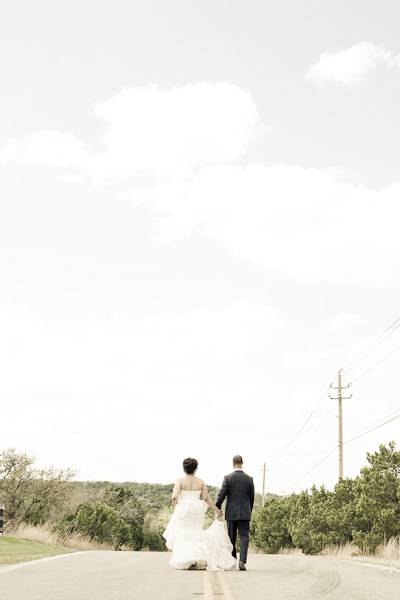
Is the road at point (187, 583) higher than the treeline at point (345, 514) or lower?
lower

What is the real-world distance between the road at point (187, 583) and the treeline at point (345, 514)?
46.0 ft

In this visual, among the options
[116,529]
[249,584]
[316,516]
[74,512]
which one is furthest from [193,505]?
[116,529]

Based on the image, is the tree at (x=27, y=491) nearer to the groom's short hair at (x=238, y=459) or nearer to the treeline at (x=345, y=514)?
the treeline at (x=345, y=514)

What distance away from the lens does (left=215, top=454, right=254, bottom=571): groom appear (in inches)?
610

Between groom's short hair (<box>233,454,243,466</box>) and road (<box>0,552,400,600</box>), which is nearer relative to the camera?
road (<box>0,552,400,600</box>)

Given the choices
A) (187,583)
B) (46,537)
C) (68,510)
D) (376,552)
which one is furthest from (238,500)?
(68,510)

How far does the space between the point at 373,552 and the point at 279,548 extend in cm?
2456

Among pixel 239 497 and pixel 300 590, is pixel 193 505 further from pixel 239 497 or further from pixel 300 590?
pixel 300 590

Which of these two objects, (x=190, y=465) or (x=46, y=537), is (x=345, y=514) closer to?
(x=46, y=537)

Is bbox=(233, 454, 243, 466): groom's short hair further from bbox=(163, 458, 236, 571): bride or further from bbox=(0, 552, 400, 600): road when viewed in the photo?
bbox=(0, 552, 400, 600): road

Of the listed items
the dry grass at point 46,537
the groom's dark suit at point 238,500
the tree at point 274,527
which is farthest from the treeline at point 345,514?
the groom's dark suit at point 238,500

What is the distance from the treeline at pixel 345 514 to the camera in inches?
1134

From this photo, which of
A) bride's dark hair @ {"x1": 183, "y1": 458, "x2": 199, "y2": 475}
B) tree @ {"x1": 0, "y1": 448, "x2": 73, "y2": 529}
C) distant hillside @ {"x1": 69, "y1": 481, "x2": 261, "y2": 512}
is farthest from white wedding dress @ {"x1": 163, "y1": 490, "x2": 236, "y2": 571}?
distant hillside @ {"x1": 69, "y1": 481, "x2": 261, "y2": 512}

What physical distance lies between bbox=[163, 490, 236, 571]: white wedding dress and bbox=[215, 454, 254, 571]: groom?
48cm
